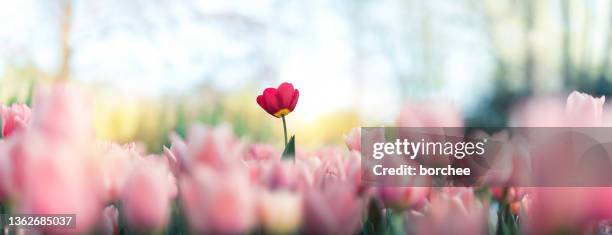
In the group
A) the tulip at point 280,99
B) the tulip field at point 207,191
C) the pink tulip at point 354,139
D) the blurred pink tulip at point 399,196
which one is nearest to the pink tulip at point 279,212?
the tulip field at point 207,191

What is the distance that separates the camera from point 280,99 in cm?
71

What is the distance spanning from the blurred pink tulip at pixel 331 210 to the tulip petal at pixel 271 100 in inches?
19.8

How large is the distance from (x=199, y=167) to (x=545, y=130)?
12 centimetres

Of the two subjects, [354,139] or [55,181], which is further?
[354,139]

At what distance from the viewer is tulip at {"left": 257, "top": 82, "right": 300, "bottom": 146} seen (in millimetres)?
696

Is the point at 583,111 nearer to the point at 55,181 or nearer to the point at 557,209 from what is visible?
the point at 557,209

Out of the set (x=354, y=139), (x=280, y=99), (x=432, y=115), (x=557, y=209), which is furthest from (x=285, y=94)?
(x=557, y=209)

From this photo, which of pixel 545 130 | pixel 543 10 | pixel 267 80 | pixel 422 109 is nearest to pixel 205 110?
pixel 267 80

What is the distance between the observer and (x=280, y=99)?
71cm

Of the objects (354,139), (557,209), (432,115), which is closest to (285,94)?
(354,139)

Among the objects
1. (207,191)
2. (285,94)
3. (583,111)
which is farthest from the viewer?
(285,94)

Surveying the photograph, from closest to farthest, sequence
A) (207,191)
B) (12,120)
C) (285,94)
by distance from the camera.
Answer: (207,191)
(12,120)
(285,94)

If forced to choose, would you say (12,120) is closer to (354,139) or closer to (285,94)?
(354,139)

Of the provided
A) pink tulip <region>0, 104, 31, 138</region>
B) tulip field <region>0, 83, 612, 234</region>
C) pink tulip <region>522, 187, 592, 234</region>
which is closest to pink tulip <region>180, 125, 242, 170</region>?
tulip field <region>0, 83, 612, 234</region>
